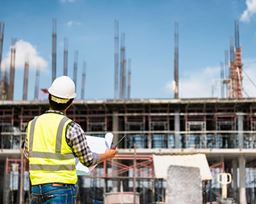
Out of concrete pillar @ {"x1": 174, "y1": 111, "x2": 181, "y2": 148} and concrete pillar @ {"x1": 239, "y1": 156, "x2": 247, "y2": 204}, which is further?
concrete pillar @ {"x1": 174, "y1": 111, "x2": 181, "y2": 148}

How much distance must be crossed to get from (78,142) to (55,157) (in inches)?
6.1

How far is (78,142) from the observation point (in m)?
3.07

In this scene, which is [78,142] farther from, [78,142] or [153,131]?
[153,131]

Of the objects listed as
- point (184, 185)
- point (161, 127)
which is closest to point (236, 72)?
point (161, 127)

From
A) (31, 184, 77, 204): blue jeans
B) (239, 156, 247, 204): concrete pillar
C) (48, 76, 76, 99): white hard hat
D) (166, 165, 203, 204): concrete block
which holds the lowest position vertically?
(239, 156, 247, 204): concrete pillar

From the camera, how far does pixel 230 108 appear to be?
29891mm

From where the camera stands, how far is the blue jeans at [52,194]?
3016mm

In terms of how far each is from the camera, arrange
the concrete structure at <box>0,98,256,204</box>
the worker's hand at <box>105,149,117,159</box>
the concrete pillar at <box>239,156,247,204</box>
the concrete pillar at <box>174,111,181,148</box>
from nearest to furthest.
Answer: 1. the worker's hand at <box>105,149,117,159</box>
2. the concrete pillar at <box>239,156,247,204</box>
3. the concrete structure at <box>0,98,256,204</box>
4. the concrete pillar at <box>174,111,181,148</box>

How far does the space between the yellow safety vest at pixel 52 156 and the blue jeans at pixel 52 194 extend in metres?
0.03

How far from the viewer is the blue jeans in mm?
3016

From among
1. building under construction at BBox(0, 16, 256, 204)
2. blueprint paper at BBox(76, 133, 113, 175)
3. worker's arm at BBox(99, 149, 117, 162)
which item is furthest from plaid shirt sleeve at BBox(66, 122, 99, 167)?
building under construction at BBox(0, 16, 256, 204)

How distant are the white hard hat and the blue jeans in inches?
21.5

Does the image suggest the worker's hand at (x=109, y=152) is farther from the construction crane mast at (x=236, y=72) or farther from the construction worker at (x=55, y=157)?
the construction crane mast at (x=236, y=72)

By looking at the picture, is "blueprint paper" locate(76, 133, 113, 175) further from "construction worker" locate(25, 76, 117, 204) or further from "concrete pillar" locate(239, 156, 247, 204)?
"concrete pillar" locate(239, 156, 247, 204)
